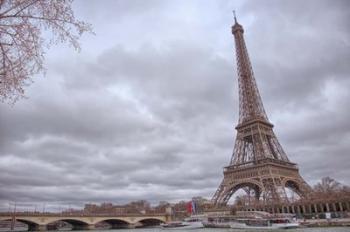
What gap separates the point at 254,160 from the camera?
8550 cm

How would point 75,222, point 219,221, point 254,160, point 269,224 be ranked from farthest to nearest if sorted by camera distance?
point 75,222, point 254,160, point 219,221, point 269,224

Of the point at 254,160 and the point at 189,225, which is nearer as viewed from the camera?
the point at 189,225

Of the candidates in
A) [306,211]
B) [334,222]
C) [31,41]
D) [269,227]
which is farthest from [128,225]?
[31,41]

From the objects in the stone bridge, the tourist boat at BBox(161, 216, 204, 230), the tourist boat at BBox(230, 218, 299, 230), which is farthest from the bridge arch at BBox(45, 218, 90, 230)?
the tourist boat at BBox(230, 218, 299, 230)

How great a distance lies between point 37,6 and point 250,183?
85303mm

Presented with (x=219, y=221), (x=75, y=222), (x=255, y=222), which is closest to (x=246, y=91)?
(x=219, y=221)

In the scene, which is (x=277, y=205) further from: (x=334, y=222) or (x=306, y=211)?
(x=334, y=222)

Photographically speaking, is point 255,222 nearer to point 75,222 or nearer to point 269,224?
point 269,224

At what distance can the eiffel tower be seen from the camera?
79562mm

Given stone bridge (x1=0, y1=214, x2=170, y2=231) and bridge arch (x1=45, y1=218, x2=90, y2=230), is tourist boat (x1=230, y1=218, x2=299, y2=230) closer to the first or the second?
Result: stone bridge (x1=0, y1=214, x2=170, y2=231)

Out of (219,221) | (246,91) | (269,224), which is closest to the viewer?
(269,224)

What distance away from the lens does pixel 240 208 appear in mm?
88688

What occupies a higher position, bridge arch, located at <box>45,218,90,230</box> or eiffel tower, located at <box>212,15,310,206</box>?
eiffel tower, located at <box>212,15,310,206</box>

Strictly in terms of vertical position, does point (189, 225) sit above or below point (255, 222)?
below
